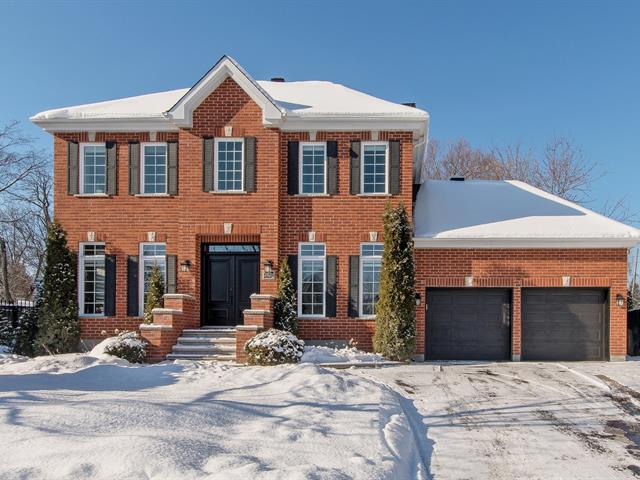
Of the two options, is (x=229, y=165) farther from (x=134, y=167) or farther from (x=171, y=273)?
(x=171, y=273)

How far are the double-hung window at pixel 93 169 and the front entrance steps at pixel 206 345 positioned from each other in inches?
183

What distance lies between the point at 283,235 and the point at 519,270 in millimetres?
5944

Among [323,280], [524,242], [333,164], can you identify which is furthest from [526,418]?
[333,164]

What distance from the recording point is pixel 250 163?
1305 centimetres

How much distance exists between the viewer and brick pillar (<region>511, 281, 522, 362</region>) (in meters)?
12.6

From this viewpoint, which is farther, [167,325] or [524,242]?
[524,242]

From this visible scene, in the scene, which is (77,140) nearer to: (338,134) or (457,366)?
(338,134)

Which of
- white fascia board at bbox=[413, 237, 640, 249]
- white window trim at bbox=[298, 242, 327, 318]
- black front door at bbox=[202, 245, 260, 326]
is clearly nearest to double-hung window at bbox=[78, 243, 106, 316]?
black front door at bbox=[202, 245, 260, 326]

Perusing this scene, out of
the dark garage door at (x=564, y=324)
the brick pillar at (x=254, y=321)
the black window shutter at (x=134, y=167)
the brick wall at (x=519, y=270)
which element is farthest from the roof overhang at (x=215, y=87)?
the dark garage door at (x=564, y=324)

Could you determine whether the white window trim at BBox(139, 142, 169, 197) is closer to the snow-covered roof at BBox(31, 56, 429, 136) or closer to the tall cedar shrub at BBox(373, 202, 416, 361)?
the snow-covered roof at BBox(31, 56, 429, 136)

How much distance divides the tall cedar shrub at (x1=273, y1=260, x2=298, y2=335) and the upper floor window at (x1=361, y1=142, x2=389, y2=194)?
9.65 feet

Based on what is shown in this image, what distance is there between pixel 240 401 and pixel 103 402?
1.79 meters

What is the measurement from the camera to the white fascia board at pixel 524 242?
12.5 meters

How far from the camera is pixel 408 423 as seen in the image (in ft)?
22.0
